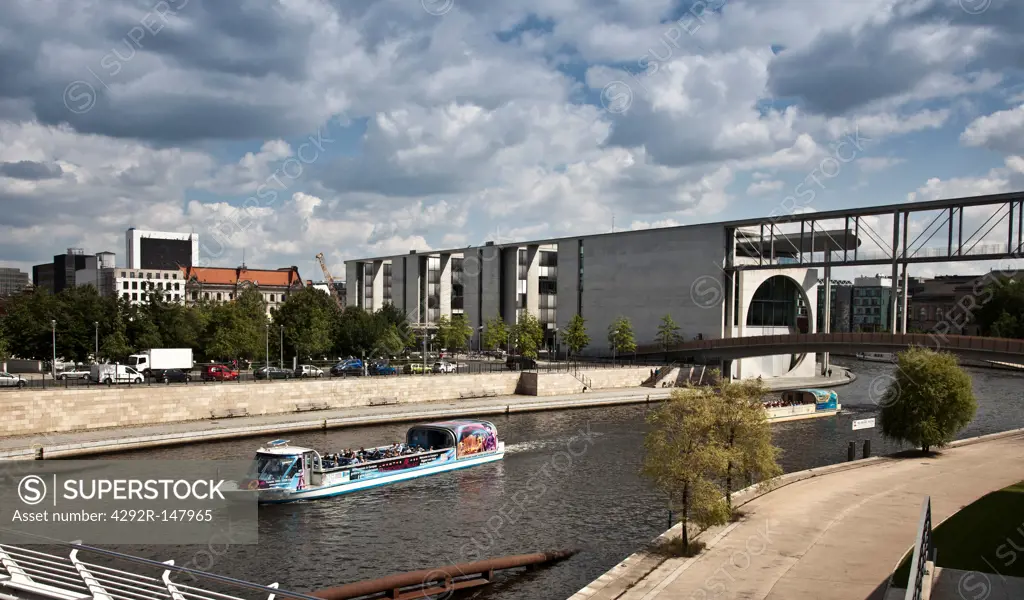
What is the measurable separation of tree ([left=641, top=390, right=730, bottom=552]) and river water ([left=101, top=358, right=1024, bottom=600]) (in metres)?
3.03

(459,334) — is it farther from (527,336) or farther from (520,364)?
(520,364)

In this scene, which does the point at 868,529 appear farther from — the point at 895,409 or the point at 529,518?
the point at 895,409

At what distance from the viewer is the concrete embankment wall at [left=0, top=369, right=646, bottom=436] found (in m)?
42.4

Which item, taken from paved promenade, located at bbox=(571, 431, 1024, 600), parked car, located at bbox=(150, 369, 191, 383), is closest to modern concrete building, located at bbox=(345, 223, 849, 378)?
paved promenade, located at bbox=(571, 431, 1024, 600)

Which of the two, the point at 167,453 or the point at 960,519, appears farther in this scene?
the point at 167,453

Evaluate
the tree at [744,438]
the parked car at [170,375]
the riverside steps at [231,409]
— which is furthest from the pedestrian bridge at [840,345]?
the parked car at [170,375]

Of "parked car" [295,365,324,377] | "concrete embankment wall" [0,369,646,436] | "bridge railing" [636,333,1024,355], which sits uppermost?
"bridge railing" [636,333,1024,355]

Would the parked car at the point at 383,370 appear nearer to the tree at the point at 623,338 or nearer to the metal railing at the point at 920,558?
the tree at the point at 623,338

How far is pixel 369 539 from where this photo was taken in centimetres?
2694

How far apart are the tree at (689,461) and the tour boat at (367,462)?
49.4 feet

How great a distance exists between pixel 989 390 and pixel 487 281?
66064 mm

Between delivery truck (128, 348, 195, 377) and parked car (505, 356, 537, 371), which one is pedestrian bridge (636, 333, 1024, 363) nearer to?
parked car (505, 356, 537, 371)

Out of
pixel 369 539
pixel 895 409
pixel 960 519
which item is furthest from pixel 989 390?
pixel 369 539

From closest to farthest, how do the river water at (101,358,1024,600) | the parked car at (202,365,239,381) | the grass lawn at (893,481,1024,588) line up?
the grass lawn at (893,481,1024,588) < the river water at (101,358,1024,600) < the parked car at (202,365,239,381)
